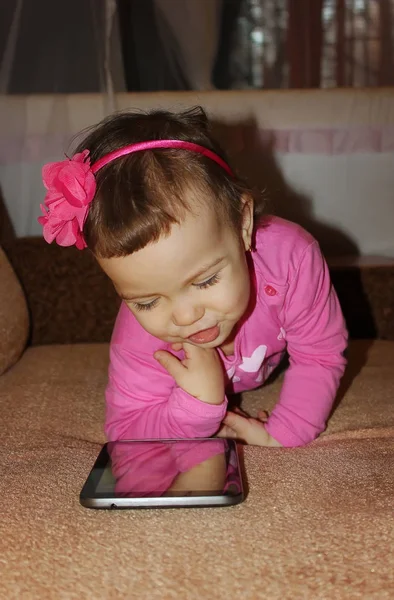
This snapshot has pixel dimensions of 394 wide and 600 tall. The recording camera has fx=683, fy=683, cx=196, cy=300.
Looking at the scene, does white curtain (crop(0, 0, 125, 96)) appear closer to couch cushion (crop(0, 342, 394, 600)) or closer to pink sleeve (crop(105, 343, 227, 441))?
pink sleeve (crop(105, 343, 227, 441))

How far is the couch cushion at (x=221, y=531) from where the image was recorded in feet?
1.69

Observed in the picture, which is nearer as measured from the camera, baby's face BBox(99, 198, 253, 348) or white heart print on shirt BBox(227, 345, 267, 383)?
baby's face BBox(99, 198, 253, 348)

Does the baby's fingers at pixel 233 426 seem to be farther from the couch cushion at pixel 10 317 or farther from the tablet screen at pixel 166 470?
the couch cushion at pixel 10 317

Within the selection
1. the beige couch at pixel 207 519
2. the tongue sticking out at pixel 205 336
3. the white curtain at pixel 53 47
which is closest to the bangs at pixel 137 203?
the tongue sticking out at pixel 205 336

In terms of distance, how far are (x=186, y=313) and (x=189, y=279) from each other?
39 millimetres

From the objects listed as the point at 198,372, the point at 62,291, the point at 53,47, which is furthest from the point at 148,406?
the point at 53,47

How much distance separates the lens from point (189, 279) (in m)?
0.69

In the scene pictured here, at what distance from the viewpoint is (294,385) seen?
2.84 ft

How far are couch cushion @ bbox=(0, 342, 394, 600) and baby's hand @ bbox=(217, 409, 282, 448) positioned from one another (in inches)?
2.5

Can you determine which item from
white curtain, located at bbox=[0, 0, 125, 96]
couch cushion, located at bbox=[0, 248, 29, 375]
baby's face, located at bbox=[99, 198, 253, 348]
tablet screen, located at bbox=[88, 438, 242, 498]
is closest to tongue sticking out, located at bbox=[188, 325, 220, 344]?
baby's face, located at bbox=[99, 198, 253, 348]

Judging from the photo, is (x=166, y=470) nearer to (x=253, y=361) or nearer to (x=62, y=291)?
(x=253, y=361)

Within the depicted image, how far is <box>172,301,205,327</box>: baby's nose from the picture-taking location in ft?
2.31

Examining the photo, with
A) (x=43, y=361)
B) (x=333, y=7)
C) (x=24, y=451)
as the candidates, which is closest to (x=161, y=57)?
(x=333, y=7)

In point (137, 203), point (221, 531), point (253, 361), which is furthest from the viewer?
point (253, 361)
